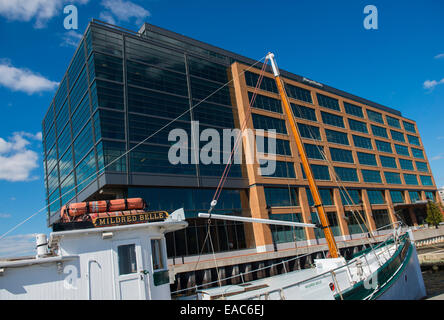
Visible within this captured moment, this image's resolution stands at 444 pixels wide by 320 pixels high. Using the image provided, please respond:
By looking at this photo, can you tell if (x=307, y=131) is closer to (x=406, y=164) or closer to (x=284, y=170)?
(x=284, y=170)

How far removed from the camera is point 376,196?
54.4 metres

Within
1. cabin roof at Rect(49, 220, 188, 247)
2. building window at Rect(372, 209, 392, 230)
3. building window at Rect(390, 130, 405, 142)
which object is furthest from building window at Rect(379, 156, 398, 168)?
cabin roof at Rect(49, 220, 188, 247)

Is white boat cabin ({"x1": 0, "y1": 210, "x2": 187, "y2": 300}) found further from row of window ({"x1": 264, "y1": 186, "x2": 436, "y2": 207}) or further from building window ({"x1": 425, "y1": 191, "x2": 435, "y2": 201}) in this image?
building window ({"x1": 425, "y1": 191, "x2": 435, "y2": 201})

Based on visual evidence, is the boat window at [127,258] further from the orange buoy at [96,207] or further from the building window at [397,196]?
the building window at [397,196]

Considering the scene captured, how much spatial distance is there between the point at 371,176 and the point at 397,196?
9.76 meters

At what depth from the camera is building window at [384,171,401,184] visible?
58.5 meters

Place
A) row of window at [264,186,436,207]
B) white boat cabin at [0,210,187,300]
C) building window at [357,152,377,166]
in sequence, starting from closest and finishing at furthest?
white boat cabin at [0,210,187,300] < row of window at [264,186,436,207] < building window at [357,152,377,166]

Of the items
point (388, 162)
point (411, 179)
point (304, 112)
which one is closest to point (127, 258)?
point (304, 112)

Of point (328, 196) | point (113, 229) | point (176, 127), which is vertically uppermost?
point (176, 127)

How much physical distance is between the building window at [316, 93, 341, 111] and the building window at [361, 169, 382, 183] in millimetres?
12729

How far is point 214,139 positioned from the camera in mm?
36094
